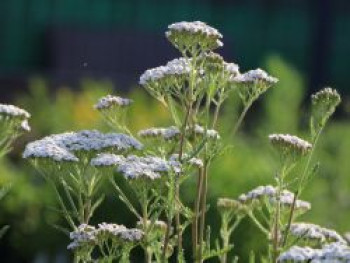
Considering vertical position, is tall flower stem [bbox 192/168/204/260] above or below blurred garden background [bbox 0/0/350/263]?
below

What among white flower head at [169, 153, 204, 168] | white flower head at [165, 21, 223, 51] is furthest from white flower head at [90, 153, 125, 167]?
white flower head at [165, 21, 223, 51]

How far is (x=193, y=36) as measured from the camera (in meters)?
4.80

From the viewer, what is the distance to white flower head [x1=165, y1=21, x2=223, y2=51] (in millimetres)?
4793

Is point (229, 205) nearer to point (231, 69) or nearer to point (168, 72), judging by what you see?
point (231, 69)

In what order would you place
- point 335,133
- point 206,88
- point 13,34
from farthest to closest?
1. point 13,34
2. point 335,133
3. point 206,88

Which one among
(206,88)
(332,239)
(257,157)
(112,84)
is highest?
(112,84)

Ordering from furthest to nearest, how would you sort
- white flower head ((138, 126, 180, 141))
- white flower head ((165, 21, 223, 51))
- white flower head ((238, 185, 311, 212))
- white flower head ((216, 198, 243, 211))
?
white flower head ((216, 198, 243, 211)) → white flower head ((238, 185, 311, 212)) → white flower head ((138, 126, 180, 141)) → white flower head ((165, 21, 223, 51))

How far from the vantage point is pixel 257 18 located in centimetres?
2364

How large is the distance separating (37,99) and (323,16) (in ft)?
27.3

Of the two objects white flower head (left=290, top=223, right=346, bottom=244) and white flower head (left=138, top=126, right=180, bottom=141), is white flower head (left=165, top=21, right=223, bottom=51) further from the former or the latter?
white flower head (left=290, top=223, right=346, bottom=244)

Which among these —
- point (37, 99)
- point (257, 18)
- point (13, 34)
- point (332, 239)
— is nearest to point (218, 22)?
point (257, 18)

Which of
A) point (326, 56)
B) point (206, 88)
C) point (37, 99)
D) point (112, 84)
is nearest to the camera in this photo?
point (206, 88)

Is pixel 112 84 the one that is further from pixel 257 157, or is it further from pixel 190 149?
pixel 190 149

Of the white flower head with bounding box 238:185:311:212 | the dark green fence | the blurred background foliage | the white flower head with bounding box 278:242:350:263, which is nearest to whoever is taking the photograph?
the white flower head with bounding box 278:242:350:263
